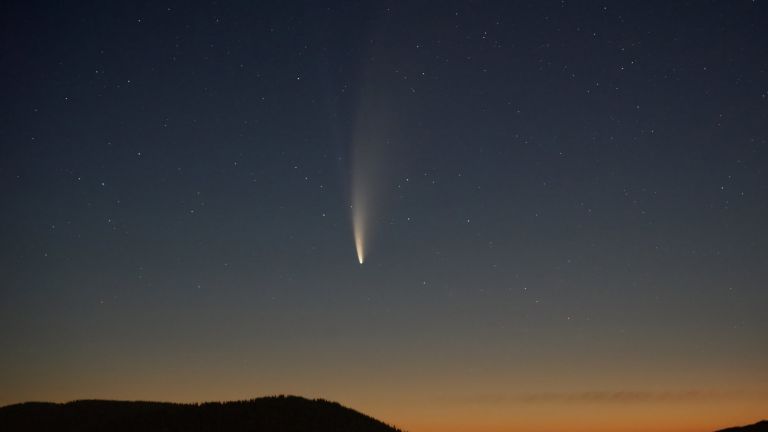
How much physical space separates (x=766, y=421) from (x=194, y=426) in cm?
4711

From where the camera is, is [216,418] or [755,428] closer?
[216,418]

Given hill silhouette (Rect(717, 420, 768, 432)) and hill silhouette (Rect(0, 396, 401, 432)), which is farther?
hill silhouette (Rect(717, 420, 768, 432))

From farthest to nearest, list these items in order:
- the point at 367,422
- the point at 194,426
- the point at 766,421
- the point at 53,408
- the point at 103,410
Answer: the point at 53,408 < the point at 103,410 < the point at 766,421 < the point at 367,422 < the point at 194,426

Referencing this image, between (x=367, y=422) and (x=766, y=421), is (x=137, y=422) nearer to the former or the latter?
(x=367, y=422)

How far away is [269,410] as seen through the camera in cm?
4397

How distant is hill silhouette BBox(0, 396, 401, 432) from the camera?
4009 centimetres

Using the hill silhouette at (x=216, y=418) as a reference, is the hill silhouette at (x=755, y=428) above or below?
below

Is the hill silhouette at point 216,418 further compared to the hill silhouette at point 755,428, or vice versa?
the hill silhouette at point 755,428

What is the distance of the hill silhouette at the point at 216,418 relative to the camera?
132 feet

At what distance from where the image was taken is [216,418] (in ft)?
Answer: 136

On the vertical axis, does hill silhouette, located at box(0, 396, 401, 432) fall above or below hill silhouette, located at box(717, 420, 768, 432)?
above

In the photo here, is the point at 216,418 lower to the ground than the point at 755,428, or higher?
higher

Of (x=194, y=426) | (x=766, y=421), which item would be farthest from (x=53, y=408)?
(x=766, y=421)

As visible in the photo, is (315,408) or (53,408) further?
(53,408)
